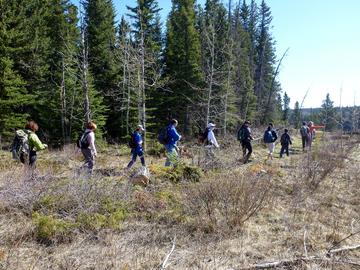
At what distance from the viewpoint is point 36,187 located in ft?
20.7

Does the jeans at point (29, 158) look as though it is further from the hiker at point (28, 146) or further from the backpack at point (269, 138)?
the backpack at point (269, 138)

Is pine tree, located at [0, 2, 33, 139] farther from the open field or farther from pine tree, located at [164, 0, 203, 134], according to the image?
the open field

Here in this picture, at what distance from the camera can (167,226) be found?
5812mm

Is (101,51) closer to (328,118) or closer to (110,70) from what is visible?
(110,70)

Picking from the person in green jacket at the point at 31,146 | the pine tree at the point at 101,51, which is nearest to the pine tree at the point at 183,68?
the pine tree at the point at 101,51

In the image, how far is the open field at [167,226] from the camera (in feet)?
Result: 15.1

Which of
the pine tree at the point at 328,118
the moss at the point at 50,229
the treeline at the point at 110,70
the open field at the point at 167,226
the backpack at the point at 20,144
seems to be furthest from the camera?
the treeline at the point at 110,70

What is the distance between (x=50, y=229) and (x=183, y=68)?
2638cm

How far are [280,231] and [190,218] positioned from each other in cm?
154

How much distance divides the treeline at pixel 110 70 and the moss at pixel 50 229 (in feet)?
48.1

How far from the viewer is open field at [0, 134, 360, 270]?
15.1 ft

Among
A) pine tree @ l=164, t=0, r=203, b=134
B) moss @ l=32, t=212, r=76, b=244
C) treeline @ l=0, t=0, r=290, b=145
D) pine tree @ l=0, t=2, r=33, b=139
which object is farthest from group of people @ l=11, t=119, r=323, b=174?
pine tree @ l=164, t=0, r=203, b=134

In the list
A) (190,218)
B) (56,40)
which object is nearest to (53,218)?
(190,218)

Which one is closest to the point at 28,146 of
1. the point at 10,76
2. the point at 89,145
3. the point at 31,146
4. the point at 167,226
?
the point at 31,146
